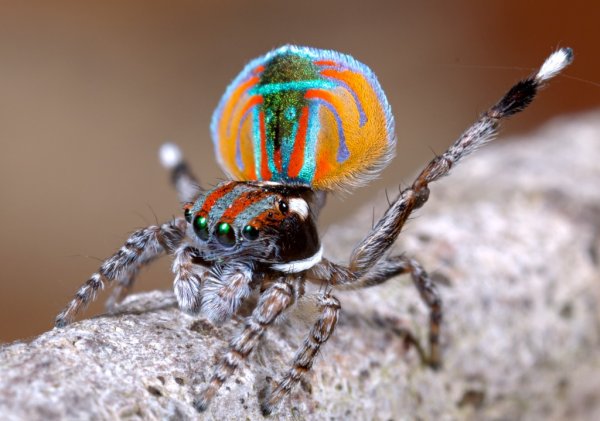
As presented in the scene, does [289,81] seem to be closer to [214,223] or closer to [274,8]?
[214,223]

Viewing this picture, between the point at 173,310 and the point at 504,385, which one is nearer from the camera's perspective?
the point at 173,310

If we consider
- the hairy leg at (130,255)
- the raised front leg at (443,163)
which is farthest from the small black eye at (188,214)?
the raised front leg at (443,163)

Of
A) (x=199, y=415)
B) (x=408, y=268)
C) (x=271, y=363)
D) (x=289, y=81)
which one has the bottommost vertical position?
(x=408, y=268)

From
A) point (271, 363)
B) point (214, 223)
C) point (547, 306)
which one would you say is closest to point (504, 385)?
point (547, 306)

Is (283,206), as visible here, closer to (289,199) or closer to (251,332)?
(289,199)

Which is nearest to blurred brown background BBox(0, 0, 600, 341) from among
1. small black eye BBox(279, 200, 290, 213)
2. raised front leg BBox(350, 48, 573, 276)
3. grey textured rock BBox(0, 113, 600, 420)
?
grey textured rock BBox(0, 113, 600, 420)

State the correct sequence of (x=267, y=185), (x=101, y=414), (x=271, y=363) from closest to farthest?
1. (x=101, y=414)
2. (x=271, y=363)
3. (x=267, y=185)

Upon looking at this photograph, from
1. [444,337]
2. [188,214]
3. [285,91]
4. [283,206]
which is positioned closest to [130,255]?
[188,214]
